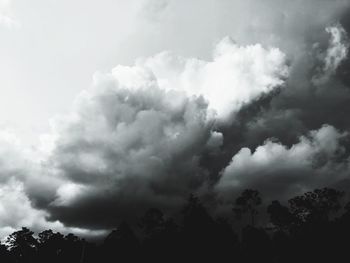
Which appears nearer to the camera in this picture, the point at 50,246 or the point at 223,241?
the point at 223,241

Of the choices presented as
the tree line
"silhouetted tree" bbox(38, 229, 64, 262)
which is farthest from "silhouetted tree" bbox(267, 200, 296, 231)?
"silhouetted tree" bbox(38, 229, 64, 262)

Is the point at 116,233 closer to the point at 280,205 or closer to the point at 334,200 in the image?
the point at 280,205

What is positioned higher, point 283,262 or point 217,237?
point 217,237

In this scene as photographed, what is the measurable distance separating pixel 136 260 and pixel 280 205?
42.0 meters

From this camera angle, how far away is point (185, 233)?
6894cm

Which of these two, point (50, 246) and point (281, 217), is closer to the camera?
point (281, 217)

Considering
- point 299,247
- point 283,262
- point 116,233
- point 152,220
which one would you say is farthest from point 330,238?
point 116,233

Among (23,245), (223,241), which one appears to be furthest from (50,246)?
(223,241)

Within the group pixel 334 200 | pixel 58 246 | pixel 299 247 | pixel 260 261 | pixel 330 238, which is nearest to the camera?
pixel 330 238

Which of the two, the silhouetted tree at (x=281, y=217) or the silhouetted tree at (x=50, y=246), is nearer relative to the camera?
the silhouetted tree at (x=281, y=217)

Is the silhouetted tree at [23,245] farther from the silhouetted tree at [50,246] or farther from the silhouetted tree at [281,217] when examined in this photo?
the silhouetted tree at [281,217]

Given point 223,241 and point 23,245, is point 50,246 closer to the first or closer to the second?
point 23,245

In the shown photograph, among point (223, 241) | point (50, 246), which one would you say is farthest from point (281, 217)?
point (50, 246)

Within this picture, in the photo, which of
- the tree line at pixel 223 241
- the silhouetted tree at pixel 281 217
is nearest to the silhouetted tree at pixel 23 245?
the tree line at pixel 223 241
